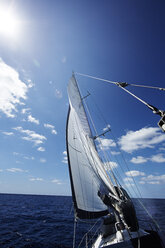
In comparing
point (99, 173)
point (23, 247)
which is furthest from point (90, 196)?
point (23, 247)

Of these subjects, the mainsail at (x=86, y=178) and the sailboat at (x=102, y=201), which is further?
the mainsail at (x=86, y=178)

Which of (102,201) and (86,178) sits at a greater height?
(86,178)

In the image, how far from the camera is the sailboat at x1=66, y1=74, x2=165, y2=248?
11.7 feet

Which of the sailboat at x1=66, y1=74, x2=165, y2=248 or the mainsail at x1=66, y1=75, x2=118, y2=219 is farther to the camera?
the mainsail at x1=66, y1=75, x2=118, y2=219

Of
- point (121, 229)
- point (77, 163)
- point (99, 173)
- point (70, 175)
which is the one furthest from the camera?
point (77, 163)

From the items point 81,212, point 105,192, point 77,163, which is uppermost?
point 77,163

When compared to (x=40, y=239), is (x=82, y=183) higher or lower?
higher

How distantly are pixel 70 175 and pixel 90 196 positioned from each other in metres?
1.59

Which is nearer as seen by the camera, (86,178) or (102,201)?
(102,201)

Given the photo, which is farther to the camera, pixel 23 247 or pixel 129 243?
pixel 23 247

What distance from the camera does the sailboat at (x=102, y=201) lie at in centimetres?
357

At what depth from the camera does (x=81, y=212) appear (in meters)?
5.34

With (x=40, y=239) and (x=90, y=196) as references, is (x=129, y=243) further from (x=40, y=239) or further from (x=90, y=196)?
(x=40, y=239)

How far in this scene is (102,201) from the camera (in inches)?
198
